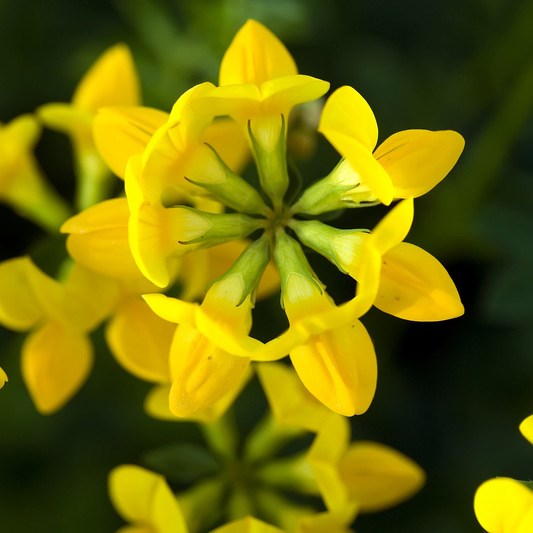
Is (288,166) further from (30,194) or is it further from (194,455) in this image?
(30,194)

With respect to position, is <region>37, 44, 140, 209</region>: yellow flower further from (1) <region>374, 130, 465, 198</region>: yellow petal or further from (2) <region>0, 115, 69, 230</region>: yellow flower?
(1) <region>374, 130, 465, 198</region>: yellow petal

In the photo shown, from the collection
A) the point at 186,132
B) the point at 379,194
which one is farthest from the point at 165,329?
the point at 379,194

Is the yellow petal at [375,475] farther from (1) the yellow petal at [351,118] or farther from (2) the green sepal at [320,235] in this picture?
(1) the yellow petal at [351,118]

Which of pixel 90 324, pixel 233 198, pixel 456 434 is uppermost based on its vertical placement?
pixel 233 198

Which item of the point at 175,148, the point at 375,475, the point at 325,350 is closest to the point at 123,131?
the point at 175,148

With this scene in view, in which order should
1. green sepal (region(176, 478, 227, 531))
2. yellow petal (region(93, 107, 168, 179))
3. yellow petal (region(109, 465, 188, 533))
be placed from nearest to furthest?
1. yellow petal (region(93, 107, 168, 179))
2. yellow petal (region(109, 465, 188, 533))
3. green sepal (region(176, 478, 227, 531))

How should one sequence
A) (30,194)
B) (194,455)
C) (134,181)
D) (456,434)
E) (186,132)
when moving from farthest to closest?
(456,434)
(30,194)
(194,455)
(186,132)
(134,181)

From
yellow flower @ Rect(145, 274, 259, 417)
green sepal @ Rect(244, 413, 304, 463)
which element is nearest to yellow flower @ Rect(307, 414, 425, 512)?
green sepal @ Rect(244, 413, 304, 463)

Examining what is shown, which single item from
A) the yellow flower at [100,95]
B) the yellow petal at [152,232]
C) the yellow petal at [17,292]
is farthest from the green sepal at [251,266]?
the yellow flower at [100,95]
